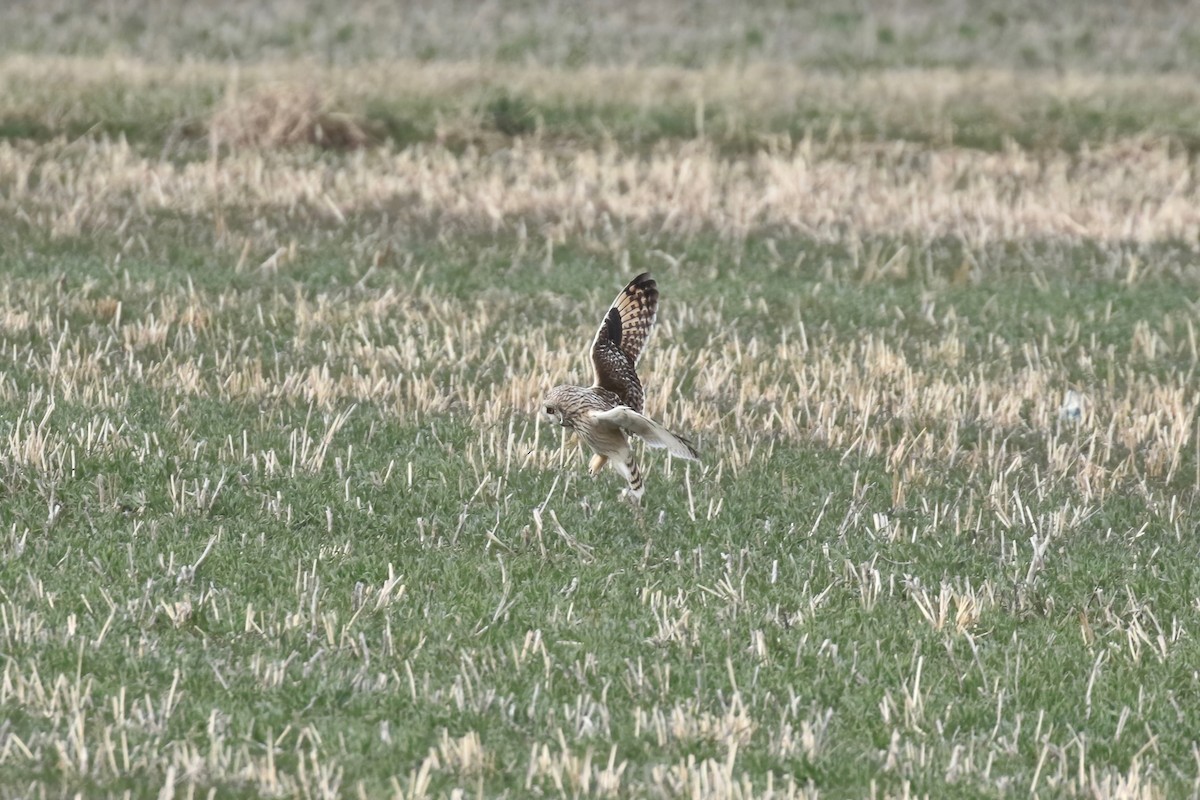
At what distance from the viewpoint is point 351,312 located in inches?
418

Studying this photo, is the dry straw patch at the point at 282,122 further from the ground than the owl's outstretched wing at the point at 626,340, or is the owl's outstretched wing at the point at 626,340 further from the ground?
the owl's outstretched wing at the point at 626,340

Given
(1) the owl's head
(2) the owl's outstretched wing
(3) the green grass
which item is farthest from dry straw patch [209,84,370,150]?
(1) the owl's head

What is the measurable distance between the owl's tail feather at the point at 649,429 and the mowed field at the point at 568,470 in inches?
19.5

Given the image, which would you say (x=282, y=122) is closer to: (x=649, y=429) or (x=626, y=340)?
(x=626, y=340)

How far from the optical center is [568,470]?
287 inches

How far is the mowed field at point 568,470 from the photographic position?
187 inches

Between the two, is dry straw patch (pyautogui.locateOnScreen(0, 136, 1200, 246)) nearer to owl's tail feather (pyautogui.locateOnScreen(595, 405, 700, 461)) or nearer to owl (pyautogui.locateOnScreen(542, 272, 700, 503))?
owl (pyautogui.locateOnScreen(542, 272, 700, 503))

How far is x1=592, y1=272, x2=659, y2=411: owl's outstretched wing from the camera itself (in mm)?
6609

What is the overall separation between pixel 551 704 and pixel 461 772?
0.52m

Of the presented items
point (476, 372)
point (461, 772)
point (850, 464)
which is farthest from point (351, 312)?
point (461, 772)

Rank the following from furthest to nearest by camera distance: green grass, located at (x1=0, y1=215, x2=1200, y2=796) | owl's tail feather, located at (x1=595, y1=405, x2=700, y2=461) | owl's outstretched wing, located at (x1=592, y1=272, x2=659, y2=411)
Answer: owl's outstretched wing, located at (x1=592, y1=272, x2=659, y2=411), owl's tail feather, located at (x1=595, y1=405, x2=700, y2=461), green grass, located at (x1=0, y1=215, x2=1200, y2=796)

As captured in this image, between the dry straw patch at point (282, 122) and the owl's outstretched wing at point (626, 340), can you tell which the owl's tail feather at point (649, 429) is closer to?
the owl's outstretched wing at point (626, 340)

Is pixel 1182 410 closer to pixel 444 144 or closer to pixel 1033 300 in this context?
pixel 1033 300

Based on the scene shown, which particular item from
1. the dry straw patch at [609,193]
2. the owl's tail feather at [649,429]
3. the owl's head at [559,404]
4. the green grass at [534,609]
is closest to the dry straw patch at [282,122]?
the dry straw patch at [609,193]
